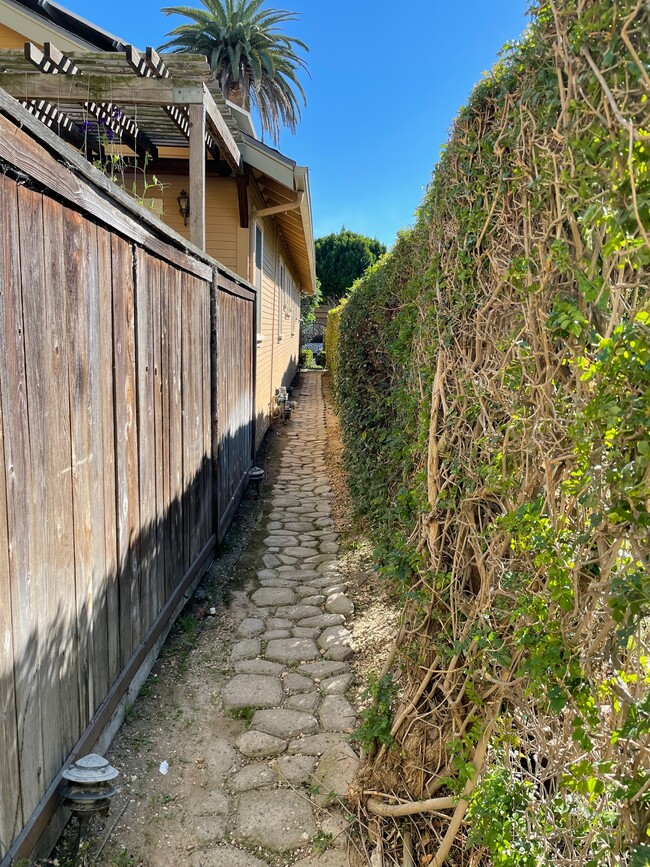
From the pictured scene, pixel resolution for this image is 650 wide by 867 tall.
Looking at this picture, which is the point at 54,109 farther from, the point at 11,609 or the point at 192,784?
the point at 192,784

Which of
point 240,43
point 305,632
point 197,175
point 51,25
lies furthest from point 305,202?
point 240,43

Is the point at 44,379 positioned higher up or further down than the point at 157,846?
higher up

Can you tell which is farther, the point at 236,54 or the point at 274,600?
the point at 236,54

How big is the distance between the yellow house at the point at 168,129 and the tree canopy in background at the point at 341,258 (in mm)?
27556

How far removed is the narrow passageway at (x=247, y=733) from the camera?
6.98ft

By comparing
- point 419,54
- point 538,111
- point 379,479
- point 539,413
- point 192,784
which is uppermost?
point 419,54

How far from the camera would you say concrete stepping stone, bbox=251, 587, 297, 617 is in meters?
4.14

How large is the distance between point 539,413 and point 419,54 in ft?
49.7

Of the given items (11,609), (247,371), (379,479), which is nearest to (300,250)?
(247,371)

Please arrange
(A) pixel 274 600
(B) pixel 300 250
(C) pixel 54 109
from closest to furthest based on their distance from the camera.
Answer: (A) pixel 274 600, (C) pixel 54 109, (B) pixel 300 250

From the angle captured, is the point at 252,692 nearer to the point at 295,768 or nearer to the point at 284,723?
the point at 284,723

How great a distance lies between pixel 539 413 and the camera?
1390mm

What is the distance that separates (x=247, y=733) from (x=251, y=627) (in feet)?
3.40

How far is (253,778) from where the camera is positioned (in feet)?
8.11
